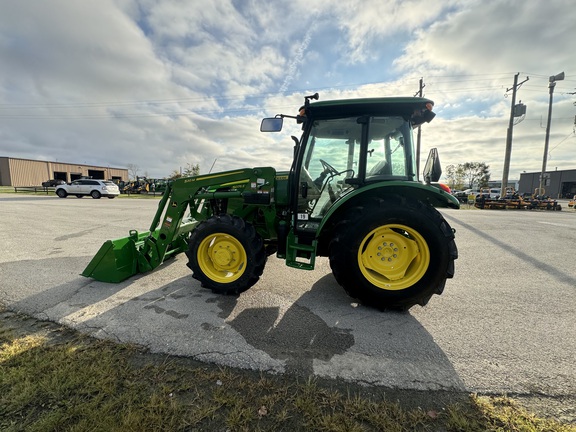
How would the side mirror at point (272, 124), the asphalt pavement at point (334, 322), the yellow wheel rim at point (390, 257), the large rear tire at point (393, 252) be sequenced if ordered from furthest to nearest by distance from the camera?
the side mirror at point (272, 124), the yellow wheel rim at point (390, 257), the large rear tire at point (393, 252), the asphalt pavement at point (334, 322)

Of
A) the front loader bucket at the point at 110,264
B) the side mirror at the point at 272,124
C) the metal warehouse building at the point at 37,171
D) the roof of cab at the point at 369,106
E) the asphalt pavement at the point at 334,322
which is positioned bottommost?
the asphalt pavement at the point at 334,322

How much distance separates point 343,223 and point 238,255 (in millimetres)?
1457

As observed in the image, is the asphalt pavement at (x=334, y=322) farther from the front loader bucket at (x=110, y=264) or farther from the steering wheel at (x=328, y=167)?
the steering wheel at (x=328, y=167)

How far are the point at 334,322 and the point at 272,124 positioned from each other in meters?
2.55

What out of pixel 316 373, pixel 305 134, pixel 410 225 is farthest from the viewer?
pixel 305 134

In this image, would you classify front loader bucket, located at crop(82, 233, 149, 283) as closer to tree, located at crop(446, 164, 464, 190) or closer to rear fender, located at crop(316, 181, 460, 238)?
rear fender, located at crop(316, 181, 460, 238)

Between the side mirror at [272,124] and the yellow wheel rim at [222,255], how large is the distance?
1517mm

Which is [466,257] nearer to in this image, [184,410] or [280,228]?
[280,228]

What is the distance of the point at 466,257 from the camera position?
543 cm

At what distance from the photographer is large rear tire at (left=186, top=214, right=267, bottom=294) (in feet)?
10.8

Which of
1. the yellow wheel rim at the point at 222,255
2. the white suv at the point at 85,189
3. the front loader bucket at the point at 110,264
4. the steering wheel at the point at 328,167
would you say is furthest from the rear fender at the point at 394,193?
the white suv at the point at 85,189

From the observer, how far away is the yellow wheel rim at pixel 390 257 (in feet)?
9.86

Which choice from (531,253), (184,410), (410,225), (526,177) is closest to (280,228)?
(410,225)

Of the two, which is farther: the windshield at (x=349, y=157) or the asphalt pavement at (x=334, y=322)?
the windshield at (x=349, y=157)
